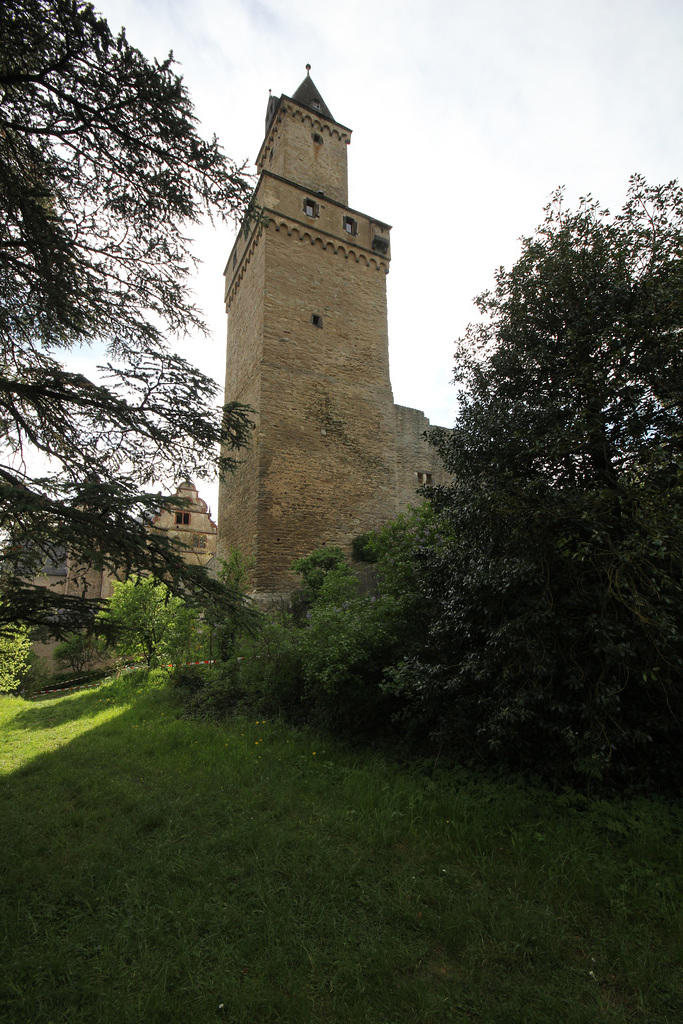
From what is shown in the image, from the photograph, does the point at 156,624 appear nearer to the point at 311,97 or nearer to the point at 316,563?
the point at 316,563

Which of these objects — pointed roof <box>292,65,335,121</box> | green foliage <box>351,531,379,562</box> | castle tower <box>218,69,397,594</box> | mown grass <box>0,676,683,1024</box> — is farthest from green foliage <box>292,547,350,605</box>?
pointed roof <box>292,65,335,121</box>

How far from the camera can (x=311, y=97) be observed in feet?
55.2

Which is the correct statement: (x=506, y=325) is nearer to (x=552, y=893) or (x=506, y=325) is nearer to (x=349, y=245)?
(x=552, y=893)

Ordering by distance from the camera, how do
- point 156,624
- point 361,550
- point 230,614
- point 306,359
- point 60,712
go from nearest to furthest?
1. point 230,614
2. point 60,712
3. point 156,624
4. point 361,550
5. point 306,359

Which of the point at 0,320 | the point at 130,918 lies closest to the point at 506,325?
the point at 0,320

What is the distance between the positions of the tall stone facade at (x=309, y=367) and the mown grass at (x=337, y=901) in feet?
25.0

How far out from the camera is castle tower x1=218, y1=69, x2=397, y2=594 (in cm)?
1250

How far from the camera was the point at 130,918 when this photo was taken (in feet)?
8.71

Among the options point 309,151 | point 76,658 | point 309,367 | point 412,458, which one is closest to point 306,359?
point 309,367

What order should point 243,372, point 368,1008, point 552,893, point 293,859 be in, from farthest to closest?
1. point 243,372
2. point 293,859
3. point 552,893
4. point 368,1008

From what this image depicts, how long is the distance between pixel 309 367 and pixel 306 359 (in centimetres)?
24

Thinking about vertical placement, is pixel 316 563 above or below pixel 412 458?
below

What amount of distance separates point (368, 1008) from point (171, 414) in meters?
4.02

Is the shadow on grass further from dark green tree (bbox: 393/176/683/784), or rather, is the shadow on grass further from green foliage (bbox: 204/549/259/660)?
dark green tree (bbox: 393/176/683/784)
